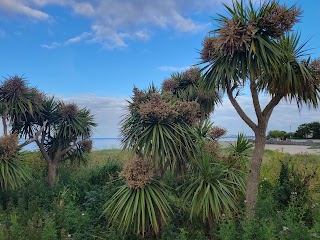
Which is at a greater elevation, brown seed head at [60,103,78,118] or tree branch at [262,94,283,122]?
brown seed head at [60,103,78,118]

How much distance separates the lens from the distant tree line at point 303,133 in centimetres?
3184

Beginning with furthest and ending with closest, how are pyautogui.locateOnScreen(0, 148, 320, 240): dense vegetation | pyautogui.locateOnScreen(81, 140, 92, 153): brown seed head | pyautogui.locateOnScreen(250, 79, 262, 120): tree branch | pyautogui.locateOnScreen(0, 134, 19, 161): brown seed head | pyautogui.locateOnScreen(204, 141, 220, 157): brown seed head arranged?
pyautogui.locateOnScreen(81, 140, 92, 153): brown seed head < pyautogui.locateOnScreen(0, 134, 19, 161): brown seed head < pyautogui.locateOnScreen(204, 141, 220, 157): brown seed head < pyautogui.locateOnScreen(250, 79, 262, 120): tree branch < pyautogui.locateOnScreen(0, 148, 320, 240): dense vegetation

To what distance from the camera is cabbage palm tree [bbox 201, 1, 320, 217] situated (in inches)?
201

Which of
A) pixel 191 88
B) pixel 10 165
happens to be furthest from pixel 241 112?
pixel 10 165

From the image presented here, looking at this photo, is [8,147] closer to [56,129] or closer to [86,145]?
[56,129]

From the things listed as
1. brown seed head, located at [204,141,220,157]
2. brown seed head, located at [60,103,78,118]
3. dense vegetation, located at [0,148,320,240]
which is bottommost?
dense vegetation, located at [0,148,320,240]

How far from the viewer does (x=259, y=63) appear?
199 inches

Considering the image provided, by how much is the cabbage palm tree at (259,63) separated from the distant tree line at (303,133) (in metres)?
28.6

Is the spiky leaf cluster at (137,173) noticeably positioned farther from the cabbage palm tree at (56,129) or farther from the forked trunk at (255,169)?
the cabbage palm tree at (56,129)

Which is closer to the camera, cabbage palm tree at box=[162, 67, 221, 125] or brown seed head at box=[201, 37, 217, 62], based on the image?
brown seed head at box=[201, 37, 217, 62]

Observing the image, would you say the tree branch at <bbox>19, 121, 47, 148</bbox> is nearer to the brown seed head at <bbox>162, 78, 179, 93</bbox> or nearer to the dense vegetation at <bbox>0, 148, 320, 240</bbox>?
the dense vegetation at <bbox>0, 148, 320, 240</bbox>

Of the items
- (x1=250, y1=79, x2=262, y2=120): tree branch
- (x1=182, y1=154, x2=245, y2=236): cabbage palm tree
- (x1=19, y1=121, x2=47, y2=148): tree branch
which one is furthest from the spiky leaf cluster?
(x1=19, y1=121, x2=47, y2=148): tree branch

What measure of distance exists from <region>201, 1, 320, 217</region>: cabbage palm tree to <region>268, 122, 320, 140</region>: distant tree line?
94.0ft

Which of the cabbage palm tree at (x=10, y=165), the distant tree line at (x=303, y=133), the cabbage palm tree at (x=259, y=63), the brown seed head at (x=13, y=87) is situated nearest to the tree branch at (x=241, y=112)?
the cabbage palm tree at (x=259, y=63)
